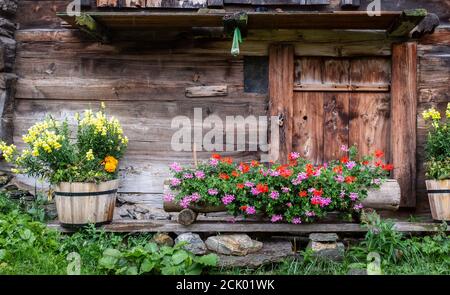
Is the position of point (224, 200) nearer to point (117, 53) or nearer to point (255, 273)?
point (255, 273)

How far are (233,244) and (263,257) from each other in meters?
0.30

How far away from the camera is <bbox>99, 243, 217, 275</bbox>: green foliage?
13.4ft

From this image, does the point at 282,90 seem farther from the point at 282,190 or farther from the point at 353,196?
the point at 353,196

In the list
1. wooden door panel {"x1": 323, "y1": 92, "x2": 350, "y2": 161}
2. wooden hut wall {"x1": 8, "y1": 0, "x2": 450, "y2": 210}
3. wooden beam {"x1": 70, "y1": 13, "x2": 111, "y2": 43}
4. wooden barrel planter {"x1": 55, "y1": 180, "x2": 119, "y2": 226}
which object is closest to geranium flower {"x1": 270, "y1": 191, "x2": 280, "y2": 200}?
wooden hut wall {"x1": 8, "y1": 0, "x2": 450, "y2": 210}

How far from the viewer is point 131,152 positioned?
5.92 meters

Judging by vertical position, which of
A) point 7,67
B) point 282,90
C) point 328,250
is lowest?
point 328,250

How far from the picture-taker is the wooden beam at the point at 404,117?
18.6ft

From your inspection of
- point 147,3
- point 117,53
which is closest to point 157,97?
point 117,53

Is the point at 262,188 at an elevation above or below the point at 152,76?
below

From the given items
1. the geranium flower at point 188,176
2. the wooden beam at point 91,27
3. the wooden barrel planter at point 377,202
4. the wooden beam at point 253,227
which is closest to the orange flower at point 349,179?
the wooden barrel planter at point 377,202

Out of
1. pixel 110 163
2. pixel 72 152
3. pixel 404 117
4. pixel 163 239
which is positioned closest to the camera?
pixel 163 239

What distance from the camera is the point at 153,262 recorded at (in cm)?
411

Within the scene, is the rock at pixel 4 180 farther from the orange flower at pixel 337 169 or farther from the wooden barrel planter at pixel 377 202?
the orange flower at pixel 337 169

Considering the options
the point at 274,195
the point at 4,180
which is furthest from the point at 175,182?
the point at 4,180
